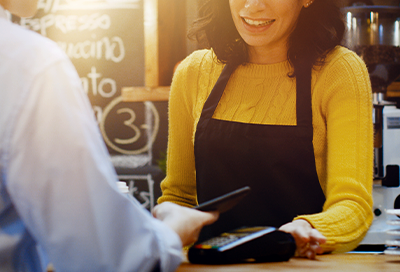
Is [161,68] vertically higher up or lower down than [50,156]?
higher up

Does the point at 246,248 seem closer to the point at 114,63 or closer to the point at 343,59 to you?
the point at 343,59

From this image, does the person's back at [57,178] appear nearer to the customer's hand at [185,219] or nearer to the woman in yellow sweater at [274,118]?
the customer's hand at [185,219]

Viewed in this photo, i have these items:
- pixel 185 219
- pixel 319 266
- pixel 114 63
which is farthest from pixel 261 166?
pixel 114 63

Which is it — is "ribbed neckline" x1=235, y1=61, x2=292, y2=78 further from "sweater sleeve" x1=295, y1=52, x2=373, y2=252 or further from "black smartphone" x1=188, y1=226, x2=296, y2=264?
"black smartphone" x1=188, y1=226, x2=296, y2=264

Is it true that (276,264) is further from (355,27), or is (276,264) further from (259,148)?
(355,27)

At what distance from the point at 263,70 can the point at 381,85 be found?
961 mm

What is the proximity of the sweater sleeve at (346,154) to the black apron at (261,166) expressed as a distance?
0.24 ft

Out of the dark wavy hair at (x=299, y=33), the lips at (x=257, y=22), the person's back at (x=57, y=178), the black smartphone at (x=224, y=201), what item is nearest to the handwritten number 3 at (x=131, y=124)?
the dark wavy hair at (x=299, y=33)

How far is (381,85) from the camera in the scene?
6.31ft

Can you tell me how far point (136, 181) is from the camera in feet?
8.51

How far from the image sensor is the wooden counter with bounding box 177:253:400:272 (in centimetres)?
64

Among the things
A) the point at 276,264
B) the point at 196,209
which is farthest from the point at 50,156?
the point at 276,264

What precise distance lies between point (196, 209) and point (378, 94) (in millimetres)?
1564

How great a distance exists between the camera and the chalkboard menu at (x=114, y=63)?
104 inches
